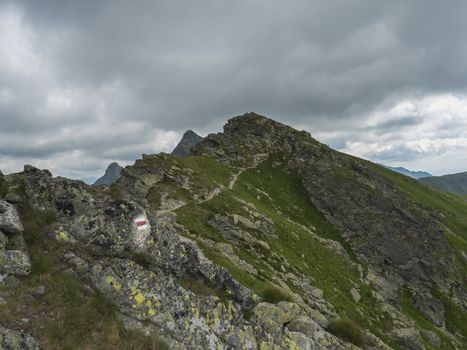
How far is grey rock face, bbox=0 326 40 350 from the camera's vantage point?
33.2 feet

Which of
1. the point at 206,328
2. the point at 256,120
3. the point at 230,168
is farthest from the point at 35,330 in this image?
the point at 256,120

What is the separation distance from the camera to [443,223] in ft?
360

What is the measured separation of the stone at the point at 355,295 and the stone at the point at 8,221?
46847mm

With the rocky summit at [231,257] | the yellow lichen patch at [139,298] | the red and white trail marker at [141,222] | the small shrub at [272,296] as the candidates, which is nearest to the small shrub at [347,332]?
the rocky summit at [231,257]

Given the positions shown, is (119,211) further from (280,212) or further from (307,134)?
(307,134)

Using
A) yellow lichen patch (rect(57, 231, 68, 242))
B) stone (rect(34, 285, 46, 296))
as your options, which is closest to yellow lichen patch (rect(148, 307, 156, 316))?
stone (rect(34, 285, 46, 296))

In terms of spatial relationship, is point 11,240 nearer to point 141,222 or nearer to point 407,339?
point 141,222

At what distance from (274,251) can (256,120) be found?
3057 inches

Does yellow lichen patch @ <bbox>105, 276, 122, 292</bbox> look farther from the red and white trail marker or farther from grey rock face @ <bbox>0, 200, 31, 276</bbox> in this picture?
the red and white trail marker

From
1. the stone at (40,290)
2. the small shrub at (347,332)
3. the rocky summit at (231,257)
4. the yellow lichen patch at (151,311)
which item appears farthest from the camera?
the small shrub at (347,332)

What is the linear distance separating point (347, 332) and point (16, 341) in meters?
19.7

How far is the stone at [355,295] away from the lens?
47.9 metres

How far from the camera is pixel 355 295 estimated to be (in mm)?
48688

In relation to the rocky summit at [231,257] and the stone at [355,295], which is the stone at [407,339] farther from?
the stone at [355,295]
